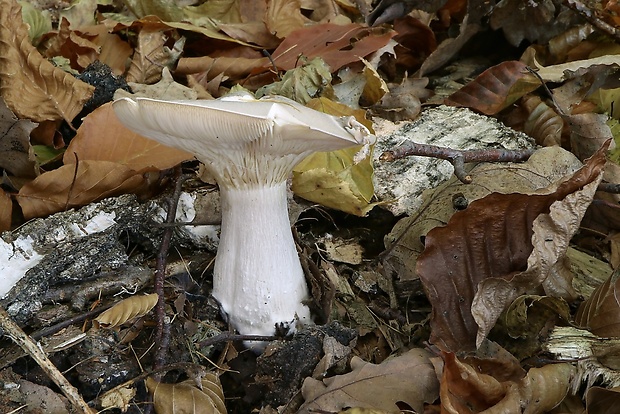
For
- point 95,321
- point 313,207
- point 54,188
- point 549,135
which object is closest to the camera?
point 95,321

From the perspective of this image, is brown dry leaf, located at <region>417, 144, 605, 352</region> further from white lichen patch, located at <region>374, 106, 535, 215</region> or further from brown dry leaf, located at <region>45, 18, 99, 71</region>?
brown dry leaf, located at <region>45, 18, 99, 71</region>

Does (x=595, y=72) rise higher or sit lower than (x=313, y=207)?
higher

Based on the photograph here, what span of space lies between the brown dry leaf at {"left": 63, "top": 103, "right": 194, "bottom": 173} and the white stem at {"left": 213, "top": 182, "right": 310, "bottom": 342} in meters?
0.49

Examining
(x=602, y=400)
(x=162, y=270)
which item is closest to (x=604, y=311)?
(x=602, y=400)

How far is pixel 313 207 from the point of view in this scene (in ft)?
7.59

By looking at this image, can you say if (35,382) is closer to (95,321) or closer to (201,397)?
(95,321)

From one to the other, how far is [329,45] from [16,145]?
169cm

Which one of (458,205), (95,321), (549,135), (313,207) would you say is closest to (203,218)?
(313,207)

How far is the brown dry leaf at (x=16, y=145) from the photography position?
85.9 inches

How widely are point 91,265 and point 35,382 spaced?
41 cm

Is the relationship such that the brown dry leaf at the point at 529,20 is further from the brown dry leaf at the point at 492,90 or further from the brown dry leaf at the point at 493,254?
the brown dry leaf at the point at 493,254

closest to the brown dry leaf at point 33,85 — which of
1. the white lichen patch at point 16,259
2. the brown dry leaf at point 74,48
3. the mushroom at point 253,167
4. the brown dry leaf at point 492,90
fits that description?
the brown dry leaf at point 74,48

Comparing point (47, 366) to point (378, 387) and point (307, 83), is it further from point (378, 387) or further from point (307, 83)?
point (307, 83)

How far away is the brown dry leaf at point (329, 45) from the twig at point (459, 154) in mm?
903
